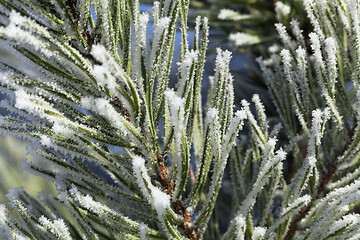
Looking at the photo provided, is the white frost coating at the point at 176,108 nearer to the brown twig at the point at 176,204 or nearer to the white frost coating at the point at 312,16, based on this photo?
the brown twig at the point at 176,204

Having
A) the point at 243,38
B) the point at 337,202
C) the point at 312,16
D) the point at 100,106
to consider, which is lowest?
the point at 337,202

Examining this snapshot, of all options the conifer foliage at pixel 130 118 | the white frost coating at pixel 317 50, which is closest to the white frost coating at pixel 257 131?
the conifer foliage at pixel 130 118

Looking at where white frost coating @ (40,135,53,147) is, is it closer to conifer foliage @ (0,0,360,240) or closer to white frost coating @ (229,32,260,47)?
conifer foliage @ (0,0,360,240)

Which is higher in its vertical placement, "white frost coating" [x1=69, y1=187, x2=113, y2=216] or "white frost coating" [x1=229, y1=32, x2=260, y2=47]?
"white frost coating" [x1=229, y1=32, x2=260, y2=47]

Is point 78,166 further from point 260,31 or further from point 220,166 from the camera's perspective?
point 260,31

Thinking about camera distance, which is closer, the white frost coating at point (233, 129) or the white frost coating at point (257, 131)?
the white frost coating at point (233, 129)

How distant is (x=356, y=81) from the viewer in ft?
2.10

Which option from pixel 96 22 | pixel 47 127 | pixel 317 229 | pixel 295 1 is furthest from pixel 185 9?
pixel 295 1

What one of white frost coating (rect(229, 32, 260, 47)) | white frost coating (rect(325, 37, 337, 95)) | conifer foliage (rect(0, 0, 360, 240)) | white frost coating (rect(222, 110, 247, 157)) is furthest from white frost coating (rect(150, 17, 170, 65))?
white frost coating (rect(229, 32, 260, 47))

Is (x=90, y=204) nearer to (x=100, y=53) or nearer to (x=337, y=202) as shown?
(x=100, y=53)

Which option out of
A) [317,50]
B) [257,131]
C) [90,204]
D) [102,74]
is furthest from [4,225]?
[317,50]

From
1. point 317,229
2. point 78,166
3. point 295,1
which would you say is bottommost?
point 317,229

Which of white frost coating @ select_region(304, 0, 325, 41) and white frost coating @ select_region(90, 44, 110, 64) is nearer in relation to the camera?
white frost coating @ select_region(90, 44, 110, 64)

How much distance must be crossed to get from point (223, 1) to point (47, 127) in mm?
635
